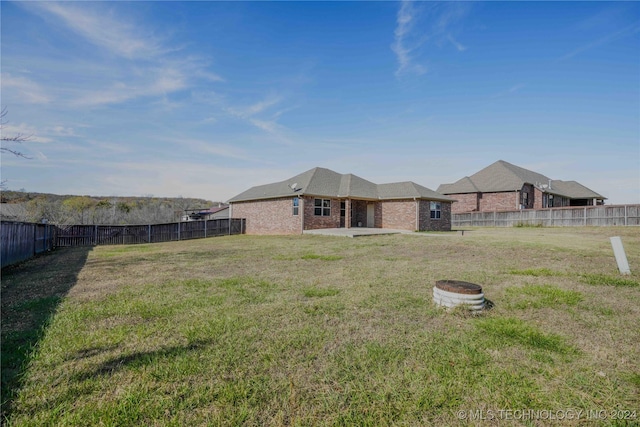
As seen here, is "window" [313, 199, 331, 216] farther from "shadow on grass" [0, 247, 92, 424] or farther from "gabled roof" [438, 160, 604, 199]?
"gabled roof" [438, 160, 604, 199]

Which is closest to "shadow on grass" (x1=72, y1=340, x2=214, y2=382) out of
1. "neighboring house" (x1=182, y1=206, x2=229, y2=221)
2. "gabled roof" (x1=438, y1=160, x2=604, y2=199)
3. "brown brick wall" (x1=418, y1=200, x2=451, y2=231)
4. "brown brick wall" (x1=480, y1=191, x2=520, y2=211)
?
"brown brick wall" (x1=418, y1=200, x2=451, y2=231)

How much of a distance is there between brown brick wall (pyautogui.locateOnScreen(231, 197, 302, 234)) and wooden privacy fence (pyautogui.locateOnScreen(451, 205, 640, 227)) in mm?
20384

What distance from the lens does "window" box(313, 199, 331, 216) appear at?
72.4ft

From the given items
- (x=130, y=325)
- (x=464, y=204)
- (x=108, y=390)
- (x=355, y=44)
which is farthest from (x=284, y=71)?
(x=464, y=204)

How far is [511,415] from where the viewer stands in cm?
229

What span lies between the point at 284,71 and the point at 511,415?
1665cm

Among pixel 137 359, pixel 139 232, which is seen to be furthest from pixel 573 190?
pixel 137 359

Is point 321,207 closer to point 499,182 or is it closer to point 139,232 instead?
point 139,232

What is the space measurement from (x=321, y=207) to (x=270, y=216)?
4708 mm

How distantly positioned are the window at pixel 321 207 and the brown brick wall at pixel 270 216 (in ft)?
3.56

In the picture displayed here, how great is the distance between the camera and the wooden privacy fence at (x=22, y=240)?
9.35 metres

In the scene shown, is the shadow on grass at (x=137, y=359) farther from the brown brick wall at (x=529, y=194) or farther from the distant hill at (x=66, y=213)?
the brown brick wall at (x=529, y=194)

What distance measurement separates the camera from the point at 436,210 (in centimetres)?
2433

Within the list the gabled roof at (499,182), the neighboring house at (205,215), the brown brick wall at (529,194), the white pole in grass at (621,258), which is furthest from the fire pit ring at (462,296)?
the neighboring house at (205,215)
